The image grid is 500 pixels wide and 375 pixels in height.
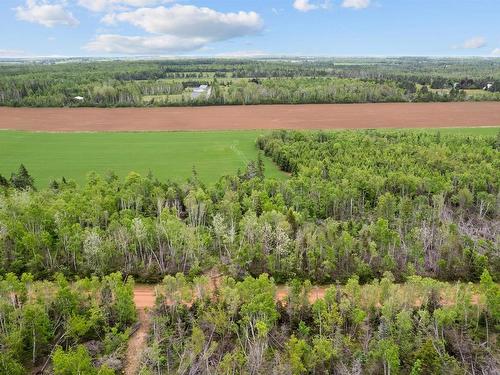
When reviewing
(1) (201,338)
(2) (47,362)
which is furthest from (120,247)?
(1) (201,338)

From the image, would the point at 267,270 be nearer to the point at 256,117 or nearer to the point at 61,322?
the point at 61,322

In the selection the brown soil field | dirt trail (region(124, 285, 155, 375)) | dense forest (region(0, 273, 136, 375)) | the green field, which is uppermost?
the brown soil field

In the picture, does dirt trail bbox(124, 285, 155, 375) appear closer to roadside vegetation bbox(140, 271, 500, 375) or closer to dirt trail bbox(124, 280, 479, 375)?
dirt trail bbox(124, 280, 479, 375)

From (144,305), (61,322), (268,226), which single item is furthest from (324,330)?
(61,322)

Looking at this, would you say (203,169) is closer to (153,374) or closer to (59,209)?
(59,209)

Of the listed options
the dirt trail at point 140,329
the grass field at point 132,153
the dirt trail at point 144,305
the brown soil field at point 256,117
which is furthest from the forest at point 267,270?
the brown soil field at point 256,117

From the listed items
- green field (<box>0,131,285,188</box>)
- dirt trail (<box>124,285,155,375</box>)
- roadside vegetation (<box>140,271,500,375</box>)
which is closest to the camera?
roadside vegetation (<box>140,271,500,375</box>)

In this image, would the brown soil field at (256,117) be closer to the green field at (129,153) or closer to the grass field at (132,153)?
the grass field at (132,153)

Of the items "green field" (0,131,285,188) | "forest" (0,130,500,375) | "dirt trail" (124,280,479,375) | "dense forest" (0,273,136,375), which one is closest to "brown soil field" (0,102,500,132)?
"green field" (0,131,285,188)
